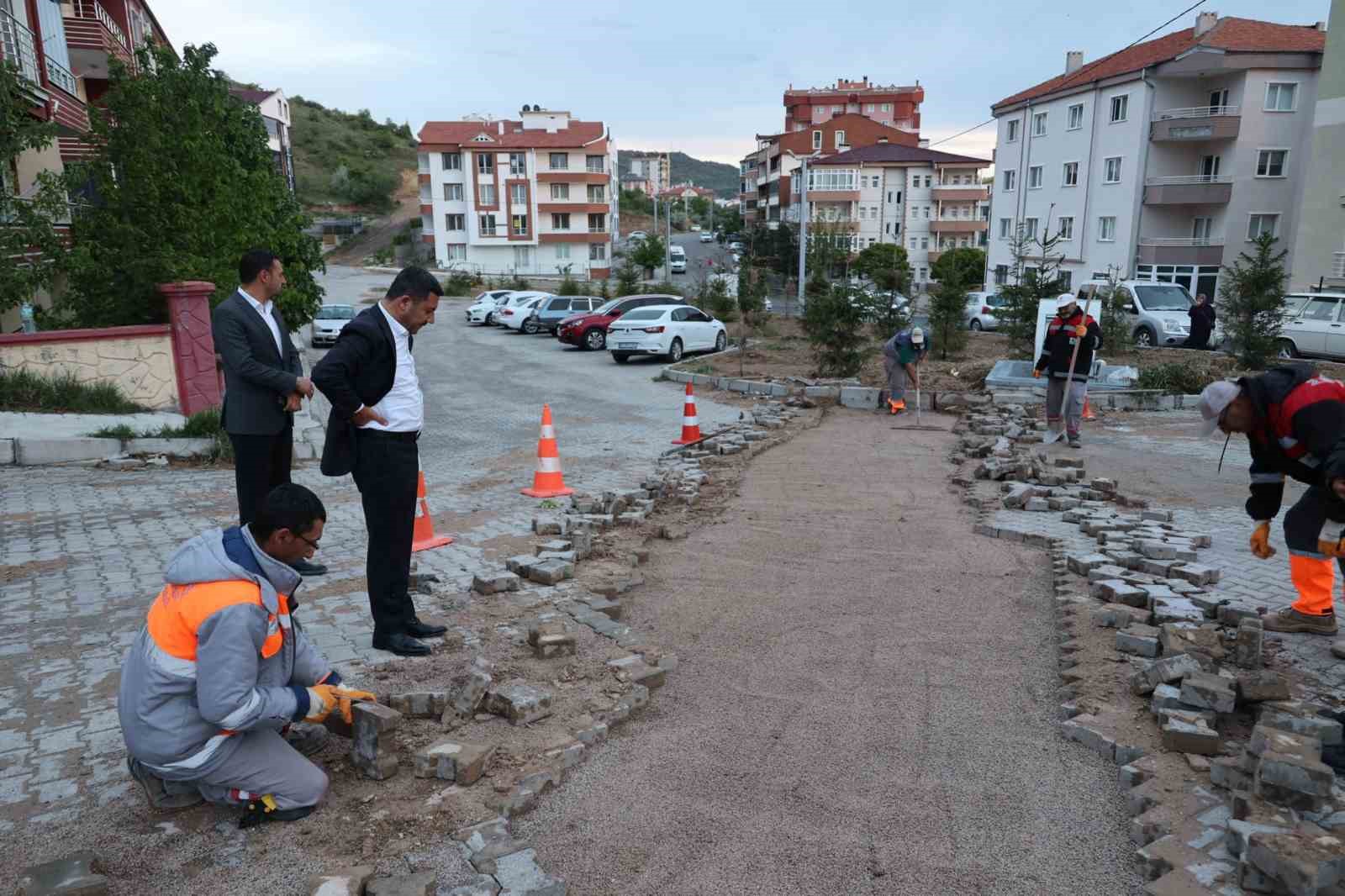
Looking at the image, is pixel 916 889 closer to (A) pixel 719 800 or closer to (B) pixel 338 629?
(A) pixel 719 800

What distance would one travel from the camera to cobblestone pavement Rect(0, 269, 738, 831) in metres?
4.13

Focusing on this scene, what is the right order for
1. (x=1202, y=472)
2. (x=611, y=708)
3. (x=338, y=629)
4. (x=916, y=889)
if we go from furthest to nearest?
(x=1202, y=472) < (x=338, y=629) < (x=611, y=708) < (x=916, y=889)

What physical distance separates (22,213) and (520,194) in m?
57.9

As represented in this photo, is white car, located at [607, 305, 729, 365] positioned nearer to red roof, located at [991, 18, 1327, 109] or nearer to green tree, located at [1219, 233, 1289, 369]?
green tree, located at [1219, 233, 1289, 369]

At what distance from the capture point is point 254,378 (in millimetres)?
5609

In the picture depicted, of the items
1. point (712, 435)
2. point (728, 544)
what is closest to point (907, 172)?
point (712, 435)

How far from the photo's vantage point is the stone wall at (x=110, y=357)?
10836mm

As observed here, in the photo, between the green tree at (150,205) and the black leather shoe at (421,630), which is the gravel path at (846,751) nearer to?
the black leather shoe at (421,630)

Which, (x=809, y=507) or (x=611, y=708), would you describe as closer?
(x=611, y=708)

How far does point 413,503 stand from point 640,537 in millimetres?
2834

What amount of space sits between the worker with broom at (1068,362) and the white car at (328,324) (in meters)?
21.7

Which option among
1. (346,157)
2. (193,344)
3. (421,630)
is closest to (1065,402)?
(421,630)

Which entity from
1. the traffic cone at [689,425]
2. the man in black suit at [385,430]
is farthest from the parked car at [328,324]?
the man in black suit at [385,430]

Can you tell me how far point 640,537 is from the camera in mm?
7559
